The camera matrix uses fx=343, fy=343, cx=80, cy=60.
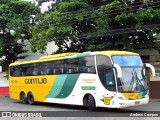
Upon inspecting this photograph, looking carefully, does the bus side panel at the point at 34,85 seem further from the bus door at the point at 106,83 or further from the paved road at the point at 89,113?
the bus door at the point at 106,83

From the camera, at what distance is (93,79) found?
18.3 m

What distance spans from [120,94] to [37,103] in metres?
10.3

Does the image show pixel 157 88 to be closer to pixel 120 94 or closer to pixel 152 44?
pixel 152 44

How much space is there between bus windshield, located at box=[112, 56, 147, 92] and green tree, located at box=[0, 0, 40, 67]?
681 inches

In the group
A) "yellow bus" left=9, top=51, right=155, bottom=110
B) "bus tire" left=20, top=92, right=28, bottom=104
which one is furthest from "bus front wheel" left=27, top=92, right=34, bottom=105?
"yellow bus" left=9, top=51, right=155, bottom=110

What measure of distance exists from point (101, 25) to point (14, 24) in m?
11.2

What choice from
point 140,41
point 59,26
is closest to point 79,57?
point 59,26

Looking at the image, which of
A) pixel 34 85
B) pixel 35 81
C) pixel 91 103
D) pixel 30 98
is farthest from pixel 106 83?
pixel 30 98

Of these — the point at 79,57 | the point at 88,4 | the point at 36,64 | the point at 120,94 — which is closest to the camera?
the point at 120,94

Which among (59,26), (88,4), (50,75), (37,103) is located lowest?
(37,103)

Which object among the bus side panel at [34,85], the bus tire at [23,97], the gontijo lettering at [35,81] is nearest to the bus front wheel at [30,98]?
the bus side panel at [34,85]

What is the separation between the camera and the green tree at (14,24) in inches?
1305

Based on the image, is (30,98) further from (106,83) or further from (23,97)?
(106,83)

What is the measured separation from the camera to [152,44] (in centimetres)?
2642
